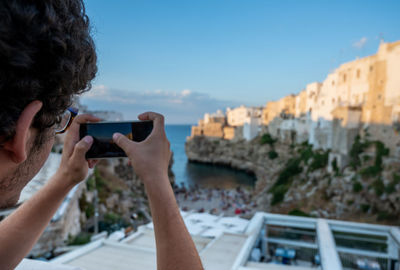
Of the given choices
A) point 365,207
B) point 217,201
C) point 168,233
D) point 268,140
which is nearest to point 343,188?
point 365,207

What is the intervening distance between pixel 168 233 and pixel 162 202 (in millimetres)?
71

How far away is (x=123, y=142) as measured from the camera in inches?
26.3

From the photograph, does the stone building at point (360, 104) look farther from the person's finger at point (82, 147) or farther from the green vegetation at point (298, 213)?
the person's finger at point (82, 147)

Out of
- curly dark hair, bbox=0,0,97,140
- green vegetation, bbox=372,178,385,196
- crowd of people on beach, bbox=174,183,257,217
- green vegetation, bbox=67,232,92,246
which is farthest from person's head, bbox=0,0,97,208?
crowd of people on beach, bbox=174,183,257,217

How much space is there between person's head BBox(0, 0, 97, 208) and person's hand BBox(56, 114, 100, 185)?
124 mm

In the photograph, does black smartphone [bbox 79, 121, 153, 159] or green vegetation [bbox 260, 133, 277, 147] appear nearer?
black smartphone [bbox 79, 121, 153, 159]

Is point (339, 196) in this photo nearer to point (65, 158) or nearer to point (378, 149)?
point (378, 149)

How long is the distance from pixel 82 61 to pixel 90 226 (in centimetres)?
756

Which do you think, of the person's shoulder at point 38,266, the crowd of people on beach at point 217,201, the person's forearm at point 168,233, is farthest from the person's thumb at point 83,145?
the crowd of people on beach at point 217,201

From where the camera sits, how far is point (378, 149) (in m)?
12.8

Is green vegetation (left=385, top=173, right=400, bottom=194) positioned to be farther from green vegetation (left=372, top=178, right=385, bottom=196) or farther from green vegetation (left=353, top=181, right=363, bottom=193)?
green vegetation (left=353, top=181, right=363, bottom=193)

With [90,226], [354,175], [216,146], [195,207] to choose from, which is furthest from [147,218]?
[216,146]

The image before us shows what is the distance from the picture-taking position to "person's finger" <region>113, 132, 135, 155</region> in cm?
66

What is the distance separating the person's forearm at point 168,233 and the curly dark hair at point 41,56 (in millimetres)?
289
